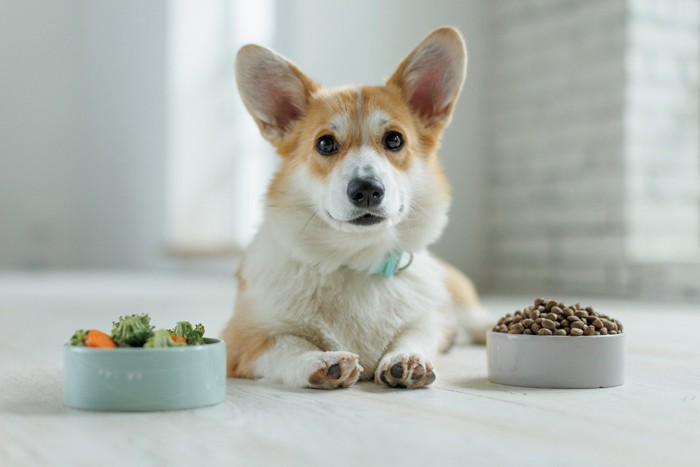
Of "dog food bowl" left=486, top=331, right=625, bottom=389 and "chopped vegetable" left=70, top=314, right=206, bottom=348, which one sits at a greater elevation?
"chopped vegetable" left=70, top=314, right=206, bottom=348

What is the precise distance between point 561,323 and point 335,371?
456mm

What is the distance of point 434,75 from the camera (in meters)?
1.94

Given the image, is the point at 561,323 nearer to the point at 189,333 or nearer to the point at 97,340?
the point at 189,333

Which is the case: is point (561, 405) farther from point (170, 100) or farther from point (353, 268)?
point (170, 100)

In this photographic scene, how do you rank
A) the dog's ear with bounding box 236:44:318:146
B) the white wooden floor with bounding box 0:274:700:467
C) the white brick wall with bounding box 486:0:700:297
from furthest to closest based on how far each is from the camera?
the white brick wall with bounding box 486:0:700:297 → the dog's ear with bounding box 236:44:318:146 → the white wooden floor with bounding box 0:274:700:467

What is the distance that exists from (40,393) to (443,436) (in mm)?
802

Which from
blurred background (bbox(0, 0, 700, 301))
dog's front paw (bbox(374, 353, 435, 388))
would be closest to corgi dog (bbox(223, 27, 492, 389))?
dog's front paw (bbox(374, 353, 435, 388))

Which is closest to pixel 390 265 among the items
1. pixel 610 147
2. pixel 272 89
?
pixel 272 89

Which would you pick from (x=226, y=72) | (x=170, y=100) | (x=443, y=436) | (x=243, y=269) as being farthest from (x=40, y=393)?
(x=170, y=100)

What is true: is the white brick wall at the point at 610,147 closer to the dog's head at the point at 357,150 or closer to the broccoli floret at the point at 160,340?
the dog's head at the point at 357,150

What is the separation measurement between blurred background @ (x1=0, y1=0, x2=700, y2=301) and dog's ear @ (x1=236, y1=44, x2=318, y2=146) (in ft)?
7.11

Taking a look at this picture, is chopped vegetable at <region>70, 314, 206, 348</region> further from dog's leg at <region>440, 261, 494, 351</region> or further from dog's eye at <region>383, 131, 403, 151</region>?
dog's leg at <region>440, 261, 494, 351</region>

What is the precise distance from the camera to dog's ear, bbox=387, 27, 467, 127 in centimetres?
189

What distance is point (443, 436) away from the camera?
3.91 ft
